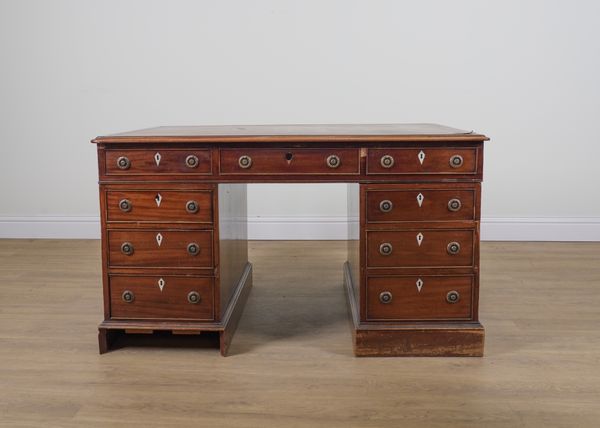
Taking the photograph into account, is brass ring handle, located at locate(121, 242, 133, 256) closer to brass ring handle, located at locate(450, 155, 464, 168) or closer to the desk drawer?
the desk drawer

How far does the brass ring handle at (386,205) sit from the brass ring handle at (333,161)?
0.71 ft

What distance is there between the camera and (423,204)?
2.42 m

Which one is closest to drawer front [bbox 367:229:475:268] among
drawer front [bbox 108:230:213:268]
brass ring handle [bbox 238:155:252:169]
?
brass ring handle [bbox 238:155:252:169]

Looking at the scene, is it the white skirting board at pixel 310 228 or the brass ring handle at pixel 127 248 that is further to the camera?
the white skirting board at pixel 310 228

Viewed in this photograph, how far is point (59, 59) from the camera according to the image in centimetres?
464

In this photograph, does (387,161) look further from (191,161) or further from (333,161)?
(191,161)

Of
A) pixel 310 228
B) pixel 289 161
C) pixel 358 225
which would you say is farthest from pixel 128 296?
pixel 310 228

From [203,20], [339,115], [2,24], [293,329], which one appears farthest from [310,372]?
[2,24]

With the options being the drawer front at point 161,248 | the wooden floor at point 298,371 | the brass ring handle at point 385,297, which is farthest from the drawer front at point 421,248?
the drawer front at point 161,248

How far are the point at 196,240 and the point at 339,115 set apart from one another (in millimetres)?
2308

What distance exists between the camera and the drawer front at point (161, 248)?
2.48m

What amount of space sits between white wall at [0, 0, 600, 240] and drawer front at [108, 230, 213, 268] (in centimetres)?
223

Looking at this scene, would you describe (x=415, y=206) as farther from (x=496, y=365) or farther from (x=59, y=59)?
(x=59, y=59)

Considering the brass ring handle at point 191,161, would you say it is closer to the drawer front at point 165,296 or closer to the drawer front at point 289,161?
the drawer front at point 289,161
